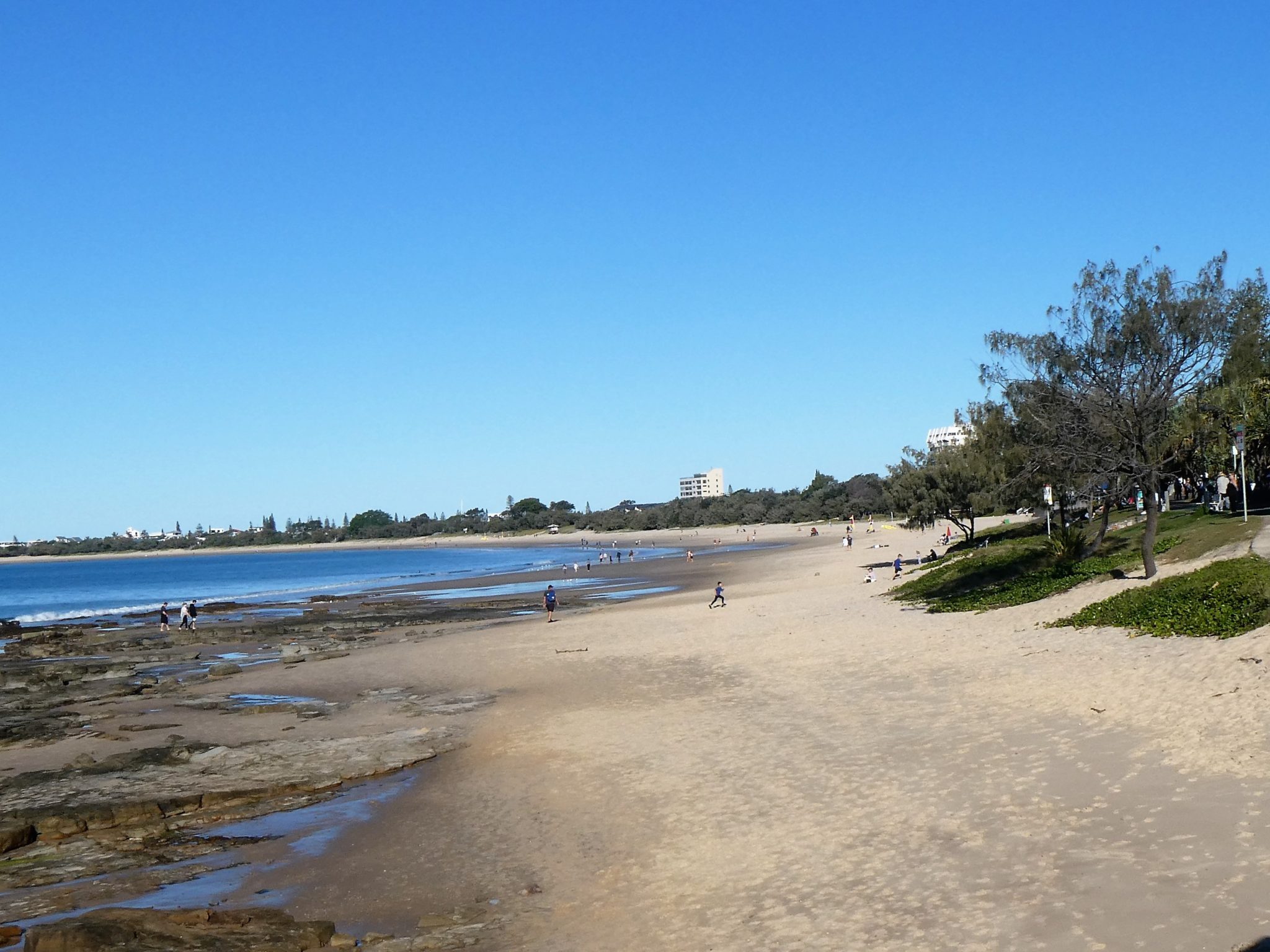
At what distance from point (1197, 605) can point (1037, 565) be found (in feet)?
45.4

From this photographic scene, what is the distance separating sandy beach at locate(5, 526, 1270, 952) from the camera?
8680mm

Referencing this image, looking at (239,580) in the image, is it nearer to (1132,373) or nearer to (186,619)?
(186,619)

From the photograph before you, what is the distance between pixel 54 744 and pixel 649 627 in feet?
58.9

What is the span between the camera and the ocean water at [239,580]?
7062 cm

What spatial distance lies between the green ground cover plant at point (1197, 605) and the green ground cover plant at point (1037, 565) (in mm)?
3645

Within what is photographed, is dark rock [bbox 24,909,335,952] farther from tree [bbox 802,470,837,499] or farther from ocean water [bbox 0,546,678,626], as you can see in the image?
tree [bbox 802,470,837,499]

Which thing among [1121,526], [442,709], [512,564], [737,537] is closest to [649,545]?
[737,537]

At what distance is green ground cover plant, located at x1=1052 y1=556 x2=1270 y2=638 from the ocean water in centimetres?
4442

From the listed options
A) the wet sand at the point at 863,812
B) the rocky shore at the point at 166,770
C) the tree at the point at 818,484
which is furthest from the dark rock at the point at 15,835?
the tree at the point at 818,484

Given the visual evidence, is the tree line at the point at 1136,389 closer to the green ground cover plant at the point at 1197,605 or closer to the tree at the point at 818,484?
the green ground cover plant at the point at 1197,605

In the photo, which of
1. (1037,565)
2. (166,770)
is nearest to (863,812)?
(166,770)

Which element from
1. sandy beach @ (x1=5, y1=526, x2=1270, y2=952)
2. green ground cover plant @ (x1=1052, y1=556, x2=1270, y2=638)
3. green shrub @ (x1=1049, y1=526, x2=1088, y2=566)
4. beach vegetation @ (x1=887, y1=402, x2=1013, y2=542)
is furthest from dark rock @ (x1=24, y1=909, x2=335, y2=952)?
beach vegetation @ (x1=887, y1=402, x2=1013, y2=542)

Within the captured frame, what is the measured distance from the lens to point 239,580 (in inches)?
4208

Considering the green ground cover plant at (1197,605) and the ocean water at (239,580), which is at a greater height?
the green ground cover plant at (1197,605)
